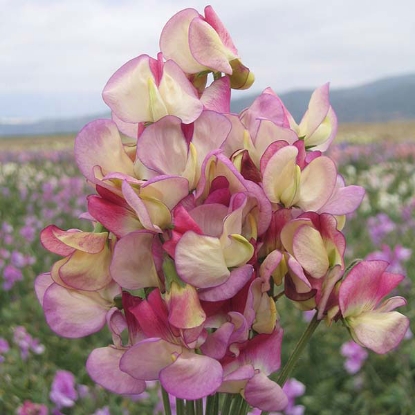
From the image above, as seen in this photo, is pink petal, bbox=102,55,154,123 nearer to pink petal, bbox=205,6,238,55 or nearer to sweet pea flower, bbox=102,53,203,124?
sweet pea flower, bbox=102,53,203,124

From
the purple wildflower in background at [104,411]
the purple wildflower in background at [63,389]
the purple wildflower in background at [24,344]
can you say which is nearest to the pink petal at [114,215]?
the purple wildflower in background at [104,411]

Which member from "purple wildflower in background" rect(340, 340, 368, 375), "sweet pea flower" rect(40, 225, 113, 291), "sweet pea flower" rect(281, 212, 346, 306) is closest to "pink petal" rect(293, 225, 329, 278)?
"sweet pea flower" rect(281, 212, 346, 306)

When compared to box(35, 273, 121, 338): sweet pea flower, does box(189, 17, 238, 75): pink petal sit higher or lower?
higher

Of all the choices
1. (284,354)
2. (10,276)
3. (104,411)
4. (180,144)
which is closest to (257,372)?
(180,144)

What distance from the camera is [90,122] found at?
67cm

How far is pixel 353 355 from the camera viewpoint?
2215 mm

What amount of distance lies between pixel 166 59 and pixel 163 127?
0.12 m

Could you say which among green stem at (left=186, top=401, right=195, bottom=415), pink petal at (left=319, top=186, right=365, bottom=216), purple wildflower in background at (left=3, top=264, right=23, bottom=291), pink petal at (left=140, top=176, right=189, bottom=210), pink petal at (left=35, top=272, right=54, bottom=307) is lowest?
purple wildflower in background at (left=3, top=264, right=23, bottom=291)

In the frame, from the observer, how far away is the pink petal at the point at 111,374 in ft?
2.20

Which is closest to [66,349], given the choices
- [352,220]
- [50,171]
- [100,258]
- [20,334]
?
[20,334]

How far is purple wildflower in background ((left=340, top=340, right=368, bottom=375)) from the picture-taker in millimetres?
2199

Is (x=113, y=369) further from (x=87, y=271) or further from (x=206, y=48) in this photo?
(x=206, y=48)

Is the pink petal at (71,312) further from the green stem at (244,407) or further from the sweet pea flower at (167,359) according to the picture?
the green stem at (244,407)

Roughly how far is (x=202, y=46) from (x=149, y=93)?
0.30ft
